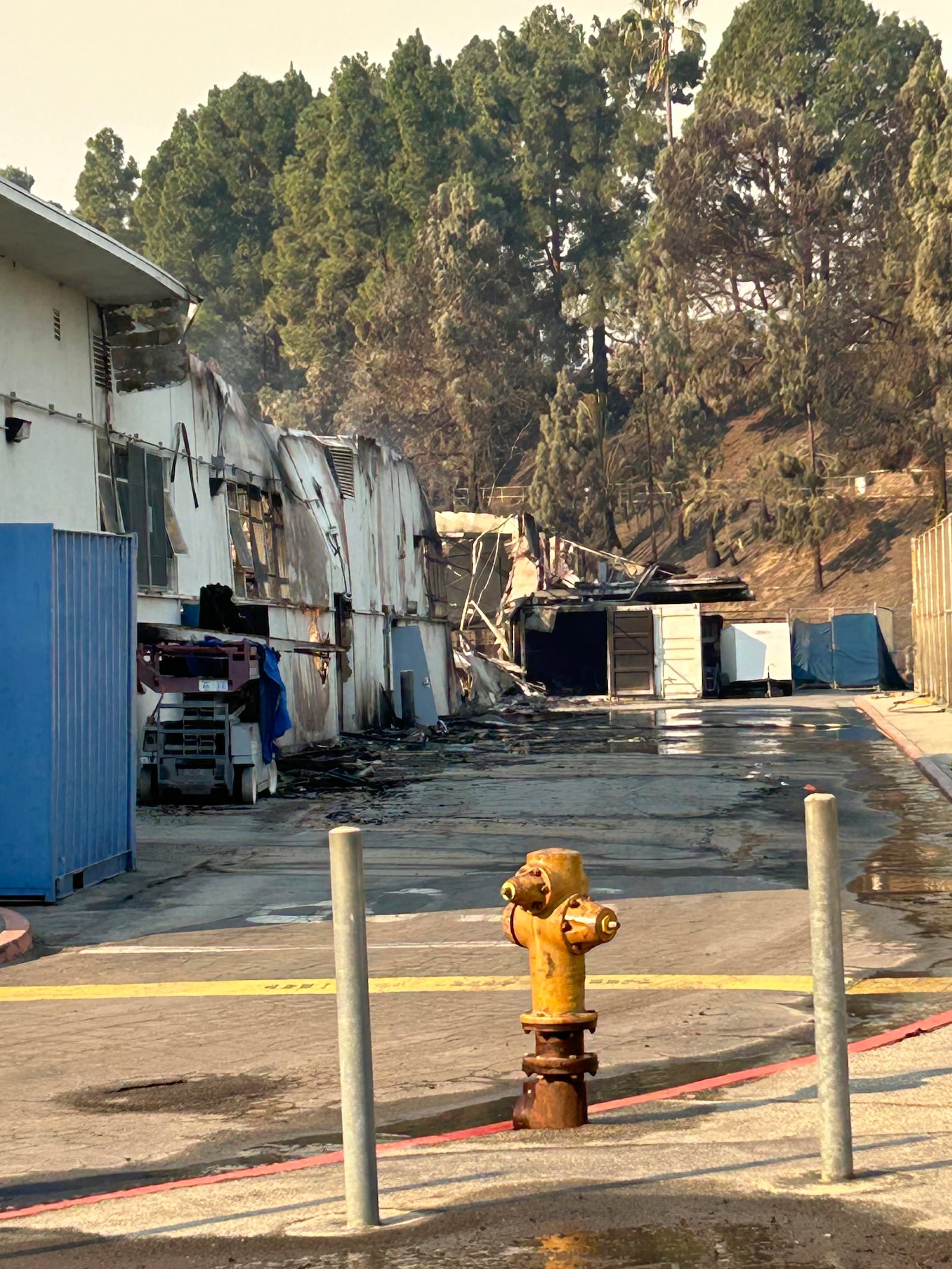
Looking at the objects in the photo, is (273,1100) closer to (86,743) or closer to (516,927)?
(516,927)

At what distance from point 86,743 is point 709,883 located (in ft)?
16.3

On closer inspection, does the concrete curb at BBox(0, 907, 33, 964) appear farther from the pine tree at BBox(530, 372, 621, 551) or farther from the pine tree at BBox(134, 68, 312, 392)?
the pine tree at BBox(134, 68, 312, 392)

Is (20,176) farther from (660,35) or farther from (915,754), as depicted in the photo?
(915,754)

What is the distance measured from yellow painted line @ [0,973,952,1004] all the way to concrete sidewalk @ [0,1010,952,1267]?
2.71m

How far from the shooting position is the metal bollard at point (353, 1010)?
460cm

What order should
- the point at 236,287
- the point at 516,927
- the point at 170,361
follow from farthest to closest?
1. the point at 236,287
2. the point at 170,361
3. the point at 516,927

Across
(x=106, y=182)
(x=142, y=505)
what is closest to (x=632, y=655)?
(x=142, y=505)

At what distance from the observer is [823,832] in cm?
484

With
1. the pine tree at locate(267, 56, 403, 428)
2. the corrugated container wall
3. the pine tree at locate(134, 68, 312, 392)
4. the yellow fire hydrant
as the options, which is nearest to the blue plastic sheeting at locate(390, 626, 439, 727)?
the corrugated container wall

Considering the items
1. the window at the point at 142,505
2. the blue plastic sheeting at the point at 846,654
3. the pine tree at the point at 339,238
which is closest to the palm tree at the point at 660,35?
the pine tree at the point at 339,238

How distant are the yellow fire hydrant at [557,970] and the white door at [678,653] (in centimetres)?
4380

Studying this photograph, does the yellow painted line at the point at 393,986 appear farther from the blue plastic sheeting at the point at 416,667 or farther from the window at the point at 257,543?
the blue plastic sheeting at the point at 416,667

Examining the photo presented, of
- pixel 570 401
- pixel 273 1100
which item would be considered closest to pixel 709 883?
pixel 273 1100

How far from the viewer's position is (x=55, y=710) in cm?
1281
